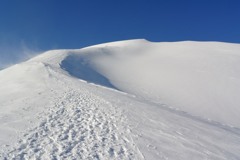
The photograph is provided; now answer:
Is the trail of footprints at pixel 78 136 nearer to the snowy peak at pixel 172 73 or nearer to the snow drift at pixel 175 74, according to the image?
the snow drift at pixel 175 74

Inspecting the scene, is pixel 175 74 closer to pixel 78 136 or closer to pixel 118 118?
pixel 118 118

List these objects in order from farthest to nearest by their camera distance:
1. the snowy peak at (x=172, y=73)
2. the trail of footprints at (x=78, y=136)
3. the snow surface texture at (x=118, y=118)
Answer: the snowy peak at (x=172, y=73) → the snow surface texture at (x=118, y=118) → the trail of footprints at (x=78, y=136)

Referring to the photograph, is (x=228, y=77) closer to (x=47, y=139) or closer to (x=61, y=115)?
(x=61, y=115)

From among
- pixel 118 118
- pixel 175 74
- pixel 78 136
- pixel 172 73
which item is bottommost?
pixel 78 136

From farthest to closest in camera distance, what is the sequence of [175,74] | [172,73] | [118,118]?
1. [172,73]
2. [175,74]
3. [118,118]

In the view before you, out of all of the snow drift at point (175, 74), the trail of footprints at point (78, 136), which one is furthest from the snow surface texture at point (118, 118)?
the snow drift at point (175, 74)

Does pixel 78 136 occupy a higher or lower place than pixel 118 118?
lower

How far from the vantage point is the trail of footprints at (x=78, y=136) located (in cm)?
840

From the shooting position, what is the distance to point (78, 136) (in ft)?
33.3

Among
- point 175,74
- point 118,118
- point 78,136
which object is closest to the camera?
point 78,136

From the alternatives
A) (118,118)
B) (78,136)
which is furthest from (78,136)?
(118,118)

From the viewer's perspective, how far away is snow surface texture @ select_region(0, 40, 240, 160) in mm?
9195

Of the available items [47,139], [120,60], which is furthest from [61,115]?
[120,60]

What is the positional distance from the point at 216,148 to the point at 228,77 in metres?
27.9
